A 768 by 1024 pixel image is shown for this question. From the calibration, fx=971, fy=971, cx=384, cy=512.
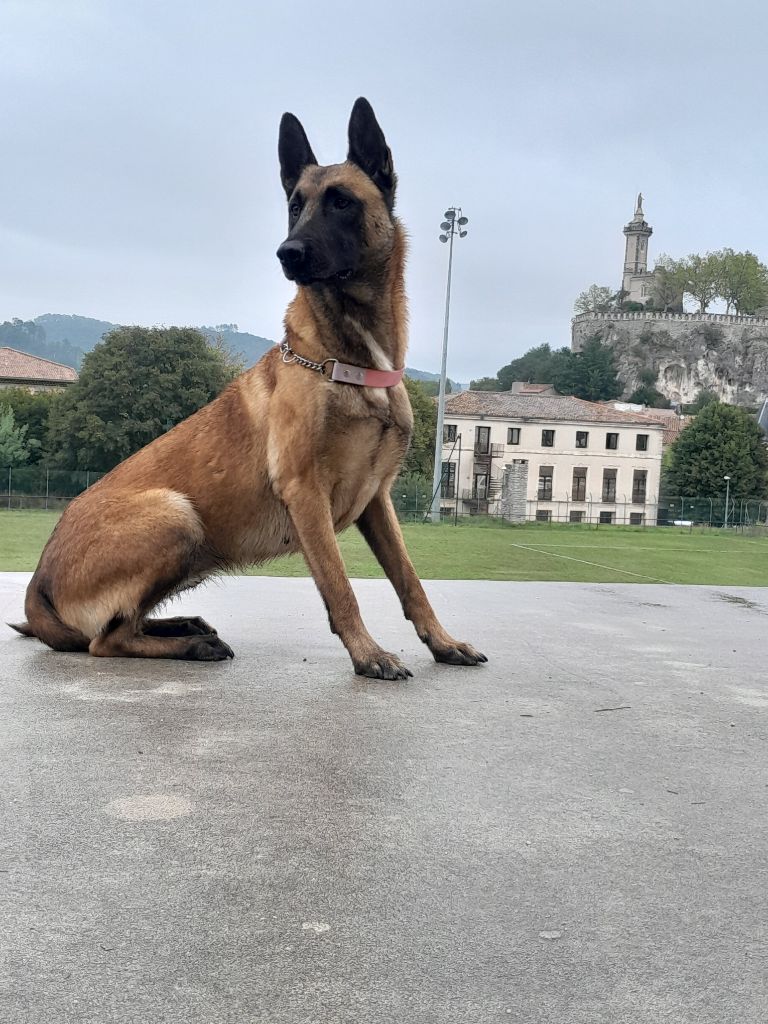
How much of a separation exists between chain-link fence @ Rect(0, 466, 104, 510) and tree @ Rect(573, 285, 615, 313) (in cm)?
12132

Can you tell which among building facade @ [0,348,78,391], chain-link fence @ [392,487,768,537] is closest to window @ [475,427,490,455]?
chain-link fence @ [392,487,768,537]

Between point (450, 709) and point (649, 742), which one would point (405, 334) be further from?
point (649, 742)

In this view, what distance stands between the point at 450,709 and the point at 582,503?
8180 centimetres

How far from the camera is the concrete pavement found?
1383 millimetres

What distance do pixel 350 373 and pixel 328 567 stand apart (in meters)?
0.82

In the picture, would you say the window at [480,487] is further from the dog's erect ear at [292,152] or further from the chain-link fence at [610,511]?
the dog's erect ear at [292,152]

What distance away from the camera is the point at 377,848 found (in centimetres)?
192

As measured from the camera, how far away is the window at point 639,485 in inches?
3278

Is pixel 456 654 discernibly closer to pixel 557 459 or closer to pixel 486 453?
pixel 486 453

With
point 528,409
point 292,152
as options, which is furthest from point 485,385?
point 292,152

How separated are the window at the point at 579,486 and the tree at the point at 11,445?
45853 mm

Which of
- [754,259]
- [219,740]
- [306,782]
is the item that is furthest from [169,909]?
[754,259]

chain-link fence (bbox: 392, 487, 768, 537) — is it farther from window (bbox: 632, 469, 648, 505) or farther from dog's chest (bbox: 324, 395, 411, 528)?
dog's chest (bbox: 324, 395, 411, 528)

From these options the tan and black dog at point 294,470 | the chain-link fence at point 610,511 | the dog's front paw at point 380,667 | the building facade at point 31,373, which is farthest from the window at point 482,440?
the dog's front paw at point 380,667
